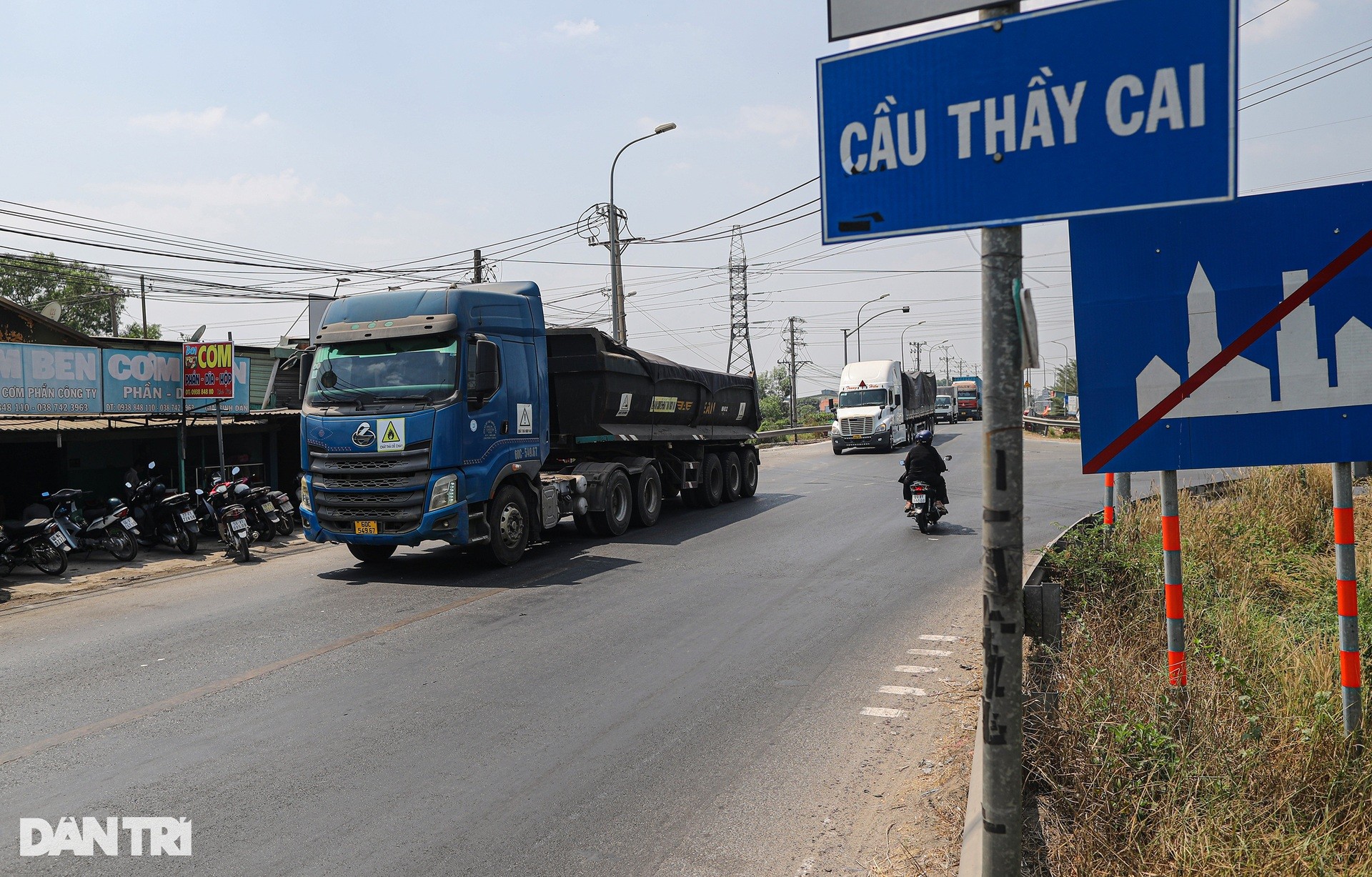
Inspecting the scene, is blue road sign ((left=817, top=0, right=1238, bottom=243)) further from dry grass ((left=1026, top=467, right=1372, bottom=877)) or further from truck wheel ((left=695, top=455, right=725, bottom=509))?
truck wheel ((left=695, top=455, right=725, bottom=509))

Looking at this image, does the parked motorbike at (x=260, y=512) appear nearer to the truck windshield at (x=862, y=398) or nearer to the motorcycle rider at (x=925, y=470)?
the motorcycle rider at (x=925, y=470)

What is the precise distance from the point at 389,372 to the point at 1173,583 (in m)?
8.85

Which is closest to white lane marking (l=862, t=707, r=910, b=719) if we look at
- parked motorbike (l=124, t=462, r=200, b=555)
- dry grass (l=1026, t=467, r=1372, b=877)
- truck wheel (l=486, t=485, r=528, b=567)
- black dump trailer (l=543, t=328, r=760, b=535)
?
dry grass (l=1026, t=467, r=1372, b=877)

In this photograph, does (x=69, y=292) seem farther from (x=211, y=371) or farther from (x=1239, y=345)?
(x=1239, y=345)

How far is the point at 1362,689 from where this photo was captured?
442 cm

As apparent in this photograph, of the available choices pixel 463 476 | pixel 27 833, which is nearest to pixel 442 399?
pixel 463 476

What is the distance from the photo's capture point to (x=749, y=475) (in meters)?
20.8

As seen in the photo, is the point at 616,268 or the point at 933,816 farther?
the point at 616,268

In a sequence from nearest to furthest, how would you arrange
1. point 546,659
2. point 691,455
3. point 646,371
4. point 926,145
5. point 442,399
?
1. point 926,145
2. point 546,659
3. point 442,399
4. point 646,371
5. point 691,455

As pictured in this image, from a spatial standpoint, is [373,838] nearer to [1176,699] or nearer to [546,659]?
[546,659]

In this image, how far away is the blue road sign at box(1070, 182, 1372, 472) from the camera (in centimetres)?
395

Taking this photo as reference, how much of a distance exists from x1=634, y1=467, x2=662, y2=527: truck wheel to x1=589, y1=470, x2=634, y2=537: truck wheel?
217 millimetres

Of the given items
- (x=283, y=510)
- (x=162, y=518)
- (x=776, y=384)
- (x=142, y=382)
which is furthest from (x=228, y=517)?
(x=776, y=384)

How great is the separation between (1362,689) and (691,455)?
14295mm
